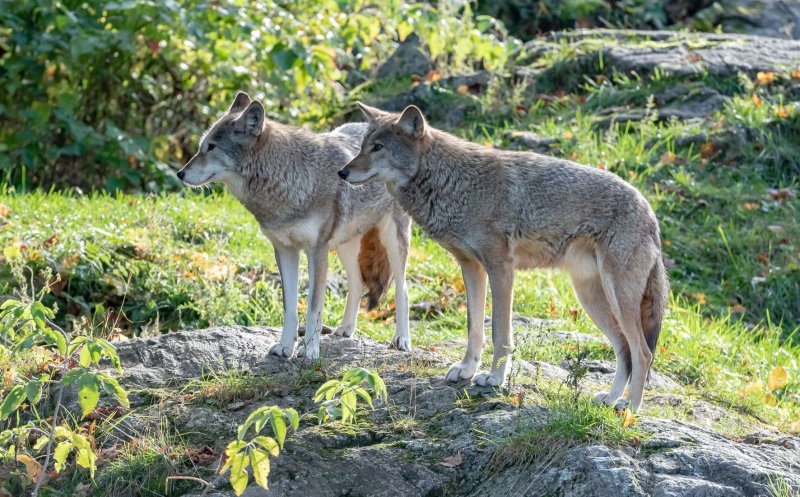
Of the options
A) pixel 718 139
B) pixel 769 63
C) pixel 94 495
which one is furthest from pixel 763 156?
pixel 94 495

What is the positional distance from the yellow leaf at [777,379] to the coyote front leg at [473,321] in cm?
248

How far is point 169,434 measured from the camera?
6125 millimetres

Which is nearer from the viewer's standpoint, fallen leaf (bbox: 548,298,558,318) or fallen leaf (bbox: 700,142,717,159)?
fallen leaf (bbox: 548,298,558,318)

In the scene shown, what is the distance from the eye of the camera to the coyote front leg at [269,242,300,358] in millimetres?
7152

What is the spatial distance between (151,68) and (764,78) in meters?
6.97

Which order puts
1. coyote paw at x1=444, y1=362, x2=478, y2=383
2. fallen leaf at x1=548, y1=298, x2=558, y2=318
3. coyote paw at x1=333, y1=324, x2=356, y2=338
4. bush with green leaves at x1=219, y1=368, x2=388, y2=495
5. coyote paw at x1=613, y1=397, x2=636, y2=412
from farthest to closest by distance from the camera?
fallen leaf at x1=548, y1=298, x2=558, y2=318, coyote paw at x1=333, y1=324, x2=356, y2=338, coyote paw at x1=444, y1=362, x2=478, y2=383, coyote paw at x1=613, y1=397, x2=636, y2=412, bush with green leaves at x1=219, y1=368, x2=388, y2=495

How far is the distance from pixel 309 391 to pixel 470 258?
124cm

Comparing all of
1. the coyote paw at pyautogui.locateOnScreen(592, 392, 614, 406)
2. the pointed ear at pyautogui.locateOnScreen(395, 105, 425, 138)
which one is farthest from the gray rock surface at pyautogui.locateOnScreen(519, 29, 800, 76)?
the coyote paw at pyautogui.locateOnScreen(592, 392, 614, 406)

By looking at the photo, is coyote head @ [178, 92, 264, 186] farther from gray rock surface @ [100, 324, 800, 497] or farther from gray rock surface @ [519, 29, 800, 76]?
gray rock surface @ [519, 29, 800, 76]

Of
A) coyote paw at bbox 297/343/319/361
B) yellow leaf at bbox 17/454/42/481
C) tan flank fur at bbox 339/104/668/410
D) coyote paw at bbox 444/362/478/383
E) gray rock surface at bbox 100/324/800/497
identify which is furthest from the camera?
coyote paw at bbox 297/343/319/361

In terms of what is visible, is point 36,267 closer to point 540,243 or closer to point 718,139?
point 540,243

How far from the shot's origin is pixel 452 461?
5.71 metres

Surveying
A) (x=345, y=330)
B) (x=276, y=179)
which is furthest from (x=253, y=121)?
(x=345, y=330)

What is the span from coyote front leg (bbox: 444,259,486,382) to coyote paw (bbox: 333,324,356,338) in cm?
128
